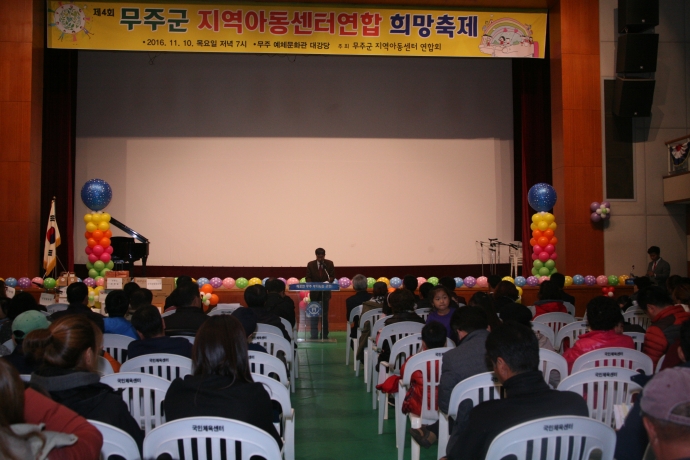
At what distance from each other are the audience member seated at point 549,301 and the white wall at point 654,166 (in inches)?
192

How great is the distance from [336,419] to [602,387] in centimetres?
216

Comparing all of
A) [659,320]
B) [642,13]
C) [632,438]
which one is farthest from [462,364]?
[642,13]

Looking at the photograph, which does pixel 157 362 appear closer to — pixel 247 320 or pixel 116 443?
pixel 247 320

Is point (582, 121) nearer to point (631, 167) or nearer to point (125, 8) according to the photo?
point (631, 167)

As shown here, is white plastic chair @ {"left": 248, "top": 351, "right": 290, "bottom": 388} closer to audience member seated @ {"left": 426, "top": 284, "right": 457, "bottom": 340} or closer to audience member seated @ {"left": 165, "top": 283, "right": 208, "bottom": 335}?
audience member seated @ {"left": 165, "top": 283, "right": 208, "bottom": 335}

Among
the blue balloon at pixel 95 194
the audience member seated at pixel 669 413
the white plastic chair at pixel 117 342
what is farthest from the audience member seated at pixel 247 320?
the blue balloon at pixel 95 194

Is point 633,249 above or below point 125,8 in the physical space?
below

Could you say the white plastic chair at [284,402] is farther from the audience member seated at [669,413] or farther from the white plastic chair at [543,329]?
the white plastic chair at [543,329]

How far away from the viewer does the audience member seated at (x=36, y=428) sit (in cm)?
133

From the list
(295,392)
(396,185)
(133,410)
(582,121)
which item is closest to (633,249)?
(582,121)

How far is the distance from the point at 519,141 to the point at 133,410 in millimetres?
10017

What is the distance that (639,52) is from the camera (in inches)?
378

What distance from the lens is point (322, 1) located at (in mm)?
9758

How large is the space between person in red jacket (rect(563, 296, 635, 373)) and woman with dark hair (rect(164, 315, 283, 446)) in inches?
74.2
